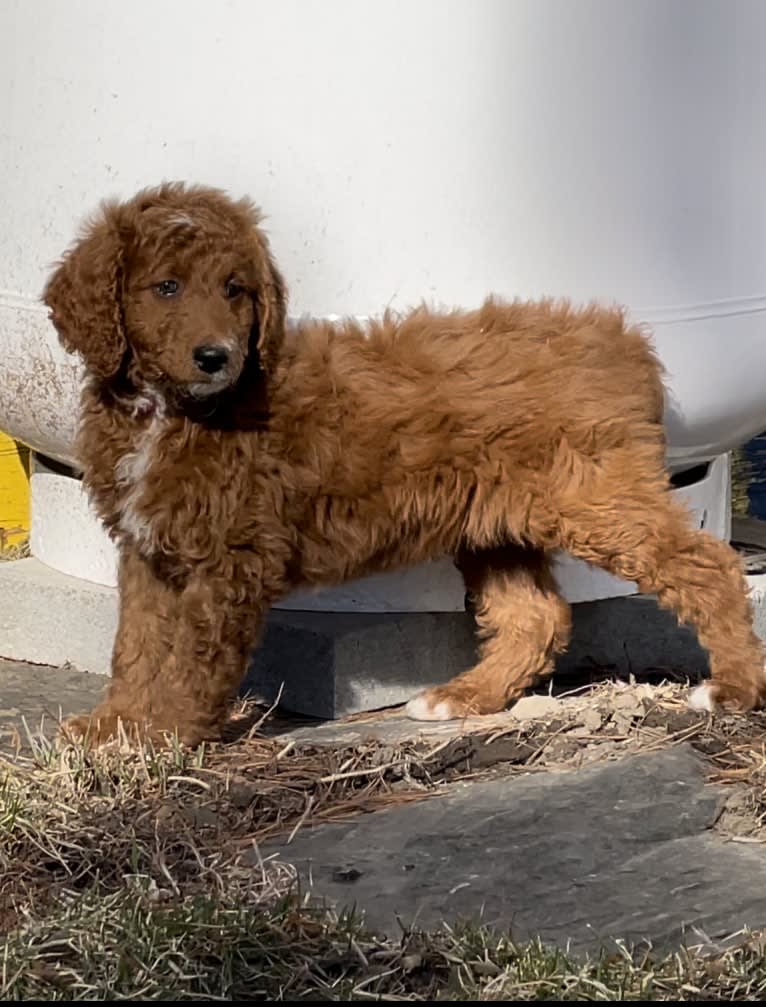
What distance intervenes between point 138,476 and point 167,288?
1.50 feet

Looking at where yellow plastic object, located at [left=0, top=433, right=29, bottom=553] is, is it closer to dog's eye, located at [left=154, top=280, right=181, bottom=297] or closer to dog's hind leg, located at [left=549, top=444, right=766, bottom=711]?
dog's eye, located at [left=154, top=280, right=181, bottom=297]

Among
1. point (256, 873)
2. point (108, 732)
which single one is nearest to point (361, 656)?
point (108, 732)

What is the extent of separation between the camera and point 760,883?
3.36 metres

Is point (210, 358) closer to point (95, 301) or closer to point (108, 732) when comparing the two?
point (95, 301)

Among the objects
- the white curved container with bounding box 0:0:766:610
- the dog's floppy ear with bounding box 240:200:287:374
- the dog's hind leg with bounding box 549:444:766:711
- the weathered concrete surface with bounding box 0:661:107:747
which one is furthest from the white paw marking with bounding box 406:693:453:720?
the dog's floppy ear with bounding box 240:200:287:374

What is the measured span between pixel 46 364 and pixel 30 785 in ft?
4.57

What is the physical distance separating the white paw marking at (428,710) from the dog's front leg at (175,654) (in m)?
0.59

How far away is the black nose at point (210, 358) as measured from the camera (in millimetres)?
3803

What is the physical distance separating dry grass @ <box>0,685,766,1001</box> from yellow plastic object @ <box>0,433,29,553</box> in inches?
91.3

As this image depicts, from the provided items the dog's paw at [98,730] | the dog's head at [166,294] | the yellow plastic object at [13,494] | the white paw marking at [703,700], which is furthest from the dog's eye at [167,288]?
the yellow plastic object at [13,494]

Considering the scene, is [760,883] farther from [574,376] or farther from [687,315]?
[687,315]

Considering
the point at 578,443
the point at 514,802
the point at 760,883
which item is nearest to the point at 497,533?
the point at 578,443

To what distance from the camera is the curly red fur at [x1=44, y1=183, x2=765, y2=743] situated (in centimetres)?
393

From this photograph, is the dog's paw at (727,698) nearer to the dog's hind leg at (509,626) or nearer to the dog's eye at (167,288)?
the dog's hind leg at (509,626)
